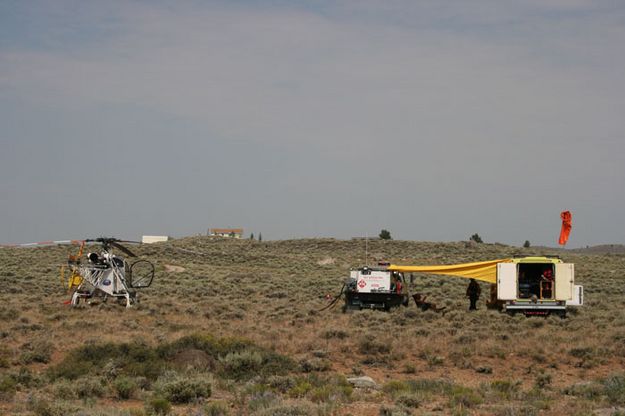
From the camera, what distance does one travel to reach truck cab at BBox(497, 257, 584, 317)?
82.2 feet

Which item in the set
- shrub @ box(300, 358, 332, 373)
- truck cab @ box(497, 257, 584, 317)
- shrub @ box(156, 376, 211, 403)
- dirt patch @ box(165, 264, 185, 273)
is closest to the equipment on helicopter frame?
shrub @ box(300, 358, 332, 373)

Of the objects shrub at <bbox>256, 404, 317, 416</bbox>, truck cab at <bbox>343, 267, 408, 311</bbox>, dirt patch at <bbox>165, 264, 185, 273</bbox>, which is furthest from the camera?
dirt patch at <bbox>165, 264, 185, 273</bbox>

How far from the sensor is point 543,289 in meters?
25.7

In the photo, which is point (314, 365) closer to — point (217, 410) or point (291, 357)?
point (291, 357)

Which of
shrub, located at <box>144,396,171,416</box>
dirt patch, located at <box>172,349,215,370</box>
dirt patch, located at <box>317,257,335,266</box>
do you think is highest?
dirt patch, located at <box>317,257,335,266</box>

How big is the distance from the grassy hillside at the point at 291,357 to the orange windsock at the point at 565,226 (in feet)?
7.93

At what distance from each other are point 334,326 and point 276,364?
6743mm

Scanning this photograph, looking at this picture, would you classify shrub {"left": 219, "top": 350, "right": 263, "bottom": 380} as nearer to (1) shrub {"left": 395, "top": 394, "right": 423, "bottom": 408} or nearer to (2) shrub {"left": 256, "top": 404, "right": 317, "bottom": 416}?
(1) shrub {"left": 395, "top": 394, "right": 423, "bottom": 408}

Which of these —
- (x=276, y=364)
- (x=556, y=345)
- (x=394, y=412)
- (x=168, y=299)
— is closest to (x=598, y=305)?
(x=556, y=345)

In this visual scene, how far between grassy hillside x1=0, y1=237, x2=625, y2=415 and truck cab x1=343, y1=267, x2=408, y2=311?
806 millimetres

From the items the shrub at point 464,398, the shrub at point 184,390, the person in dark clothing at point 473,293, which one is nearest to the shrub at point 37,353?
the shrub at point 184,390

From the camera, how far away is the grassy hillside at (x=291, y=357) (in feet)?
40.7

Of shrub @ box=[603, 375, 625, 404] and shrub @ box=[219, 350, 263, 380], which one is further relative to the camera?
shrub @ box=[219, 350, 263, 380]

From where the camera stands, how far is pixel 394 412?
36.9 feet
